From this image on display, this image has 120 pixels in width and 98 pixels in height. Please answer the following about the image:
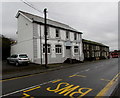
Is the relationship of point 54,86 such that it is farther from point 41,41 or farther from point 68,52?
point 68,52

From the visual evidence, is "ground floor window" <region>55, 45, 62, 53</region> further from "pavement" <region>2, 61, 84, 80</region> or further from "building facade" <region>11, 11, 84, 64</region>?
"pavement" <region>2, 61, 84, 80</region>

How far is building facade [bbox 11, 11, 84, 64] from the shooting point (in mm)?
16817

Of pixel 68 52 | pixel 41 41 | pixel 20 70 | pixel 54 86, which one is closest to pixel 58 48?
pixel 68 52

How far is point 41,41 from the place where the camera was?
17438 millimetres

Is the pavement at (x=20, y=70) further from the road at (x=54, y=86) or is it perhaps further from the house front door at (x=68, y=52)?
the house front door at (x=68, y=52)

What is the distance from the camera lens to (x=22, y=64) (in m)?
13.8

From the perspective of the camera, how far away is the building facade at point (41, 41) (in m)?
16.8

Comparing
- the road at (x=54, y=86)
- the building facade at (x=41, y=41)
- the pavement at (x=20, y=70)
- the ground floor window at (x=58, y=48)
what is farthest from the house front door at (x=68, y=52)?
the road at (x=54, y=86)

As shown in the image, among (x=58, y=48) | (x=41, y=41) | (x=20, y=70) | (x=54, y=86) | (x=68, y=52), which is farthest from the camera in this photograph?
(x=68, y=52)

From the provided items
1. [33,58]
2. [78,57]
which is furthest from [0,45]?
[78,57]

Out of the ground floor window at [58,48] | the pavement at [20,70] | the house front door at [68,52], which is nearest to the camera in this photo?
the pavement at [20,70]

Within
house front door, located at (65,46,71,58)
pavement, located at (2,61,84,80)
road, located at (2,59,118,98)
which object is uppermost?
house front door, located at (65,46,71,58)

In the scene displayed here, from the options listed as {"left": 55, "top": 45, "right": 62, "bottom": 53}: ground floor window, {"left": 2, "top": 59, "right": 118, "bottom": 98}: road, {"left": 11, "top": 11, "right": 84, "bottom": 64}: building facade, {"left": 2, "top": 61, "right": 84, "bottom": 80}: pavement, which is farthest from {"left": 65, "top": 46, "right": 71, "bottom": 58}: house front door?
{"left": 2, "top": 59, "right": 118, "bottom": 98}: road

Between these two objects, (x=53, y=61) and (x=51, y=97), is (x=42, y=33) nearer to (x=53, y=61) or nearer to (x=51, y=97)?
(x=53, y=61)
